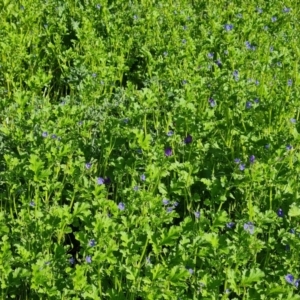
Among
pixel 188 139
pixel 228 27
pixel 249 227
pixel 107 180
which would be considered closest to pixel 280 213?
pixel 249 227

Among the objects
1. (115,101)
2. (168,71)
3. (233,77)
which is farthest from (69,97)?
(233,77)

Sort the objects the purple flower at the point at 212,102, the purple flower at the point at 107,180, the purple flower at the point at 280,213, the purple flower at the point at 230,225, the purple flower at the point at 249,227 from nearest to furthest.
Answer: the purple flower at the point at 249,227, the purple flower at the point at 230,225, the purple flower at the point at 280,213, the purple flower at the point at 107,180, the purple flower at the point at 212,102

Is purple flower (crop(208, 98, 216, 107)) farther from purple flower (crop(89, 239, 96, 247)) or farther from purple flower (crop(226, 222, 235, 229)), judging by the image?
purple flower (crop(89, 239, 96, 247))

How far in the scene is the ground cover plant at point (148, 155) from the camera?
2475mm

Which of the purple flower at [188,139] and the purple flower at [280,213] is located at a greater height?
the purple flower at [188,139]

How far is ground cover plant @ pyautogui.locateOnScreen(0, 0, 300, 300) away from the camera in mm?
2475

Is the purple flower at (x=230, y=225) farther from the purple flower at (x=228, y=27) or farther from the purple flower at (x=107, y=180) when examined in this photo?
the purple flower at (x=228, y=27)

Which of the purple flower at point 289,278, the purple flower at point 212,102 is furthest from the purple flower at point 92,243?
the purple flower at point 212,102

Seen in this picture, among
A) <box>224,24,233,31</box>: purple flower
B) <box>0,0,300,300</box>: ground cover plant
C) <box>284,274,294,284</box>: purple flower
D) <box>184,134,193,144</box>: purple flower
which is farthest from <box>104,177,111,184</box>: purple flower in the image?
<box>224,24,233,31</box>: purple flower

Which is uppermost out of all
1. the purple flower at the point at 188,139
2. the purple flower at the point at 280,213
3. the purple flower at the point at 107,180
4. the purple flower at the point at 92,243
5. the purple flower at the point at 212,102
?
the purple flower at the point at 212,102

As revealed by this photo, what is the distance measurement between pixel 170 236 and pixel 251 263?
0.46 meters

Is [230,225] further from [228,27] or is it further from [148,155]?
[228,27]

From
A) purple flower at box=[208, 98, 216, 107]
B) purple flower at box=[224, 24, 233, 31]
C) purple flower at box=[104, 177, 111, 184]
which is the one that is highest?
purple flower at box=[224, 24, 233, 31]

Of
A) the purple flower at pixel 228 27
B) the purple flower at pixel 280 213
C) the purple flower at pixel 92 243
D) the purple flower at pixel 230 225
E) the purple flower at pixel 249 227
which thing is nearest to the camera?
the purple flower at pixel 92 243
